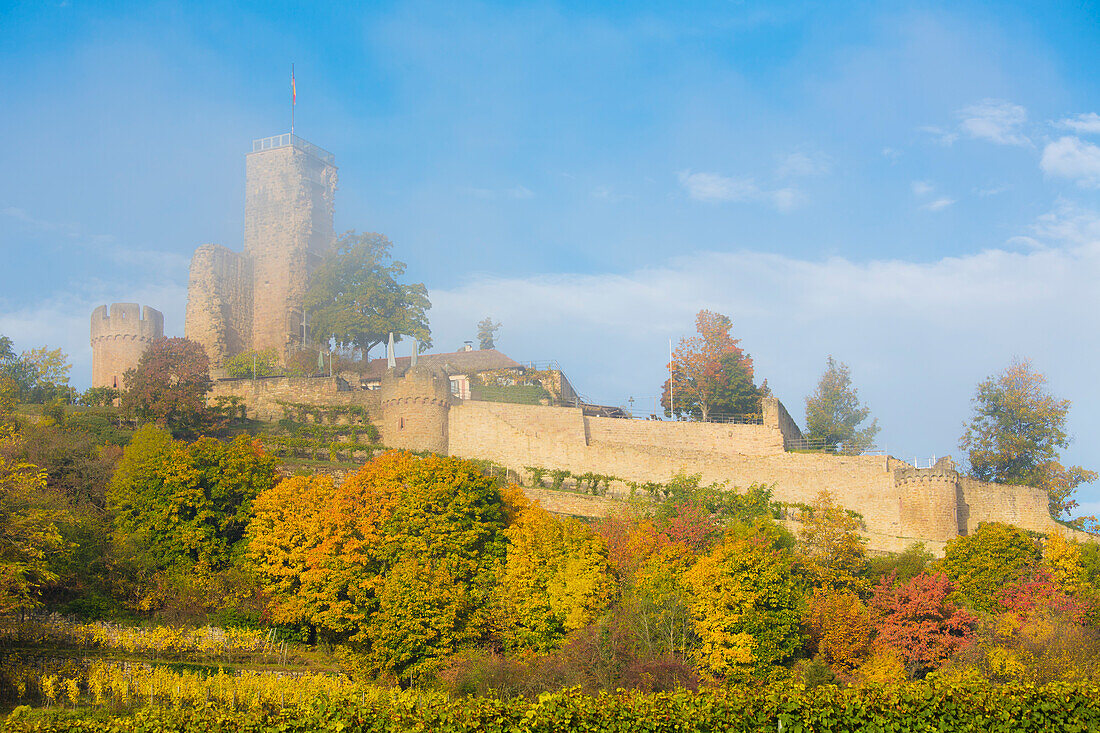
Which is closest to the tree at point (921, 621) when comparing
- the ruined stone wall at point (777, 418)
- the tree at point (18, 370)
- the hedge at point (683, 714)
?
the hedge at point (683, 714)

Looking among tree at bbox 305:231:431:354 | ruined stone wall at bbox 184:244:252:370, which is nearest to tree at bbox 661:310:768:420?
tree at bbox 305:231:431:354

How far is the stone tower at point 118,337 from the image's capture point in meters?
52.9

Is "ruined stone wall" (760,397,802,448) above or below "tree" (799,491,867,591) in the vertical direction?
above

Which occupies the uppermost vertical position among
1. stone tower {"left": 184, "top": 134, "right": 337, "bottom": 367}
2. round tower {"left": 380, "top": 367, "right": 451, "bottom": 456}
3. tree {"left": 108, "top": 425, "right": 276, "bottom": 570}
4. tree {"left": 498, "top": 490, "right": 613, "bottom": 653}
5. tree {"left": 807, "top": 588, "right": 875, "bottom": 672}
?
stone tower {"left": 184, "top": 134, "right": 337, "bottom": 367}

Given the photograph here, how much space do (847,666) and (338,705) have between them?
1795cm

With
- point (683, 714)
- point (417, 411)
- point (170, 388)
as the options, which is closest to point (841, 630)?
point (683, 714)

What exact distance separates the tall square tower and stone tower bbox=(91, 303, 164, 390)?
25.7 feet

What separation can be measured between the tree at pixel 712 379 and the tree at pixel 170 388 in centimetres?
2190

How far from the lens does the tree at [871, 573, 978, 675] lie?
3203cm

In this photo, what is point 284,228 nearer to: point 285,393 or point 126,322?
point 126,322

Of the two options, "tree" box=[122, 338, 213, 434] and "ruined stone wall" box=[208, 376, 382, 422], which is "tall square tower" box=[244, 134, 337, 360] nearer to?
"ruined stone wall" box=[208, 376, 382, 422]

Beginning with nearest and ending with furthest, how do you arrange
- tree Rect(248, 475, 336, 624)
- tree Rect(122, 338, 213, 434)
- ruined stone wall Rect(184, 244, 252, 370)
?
tree Rect(248, 475, 336, 624)
tree Rect(122, 338, 213, 434)
ruined stone wall Rect(184, 244, 252, 370)

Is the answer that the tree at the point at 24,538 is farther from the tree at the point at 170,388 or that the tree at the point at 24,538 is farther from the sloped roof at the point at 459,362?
the sloped roof at the point at 459,362

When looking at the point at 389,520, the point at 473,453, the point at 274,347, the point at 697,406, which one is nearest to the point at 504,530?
the point at 389,520
